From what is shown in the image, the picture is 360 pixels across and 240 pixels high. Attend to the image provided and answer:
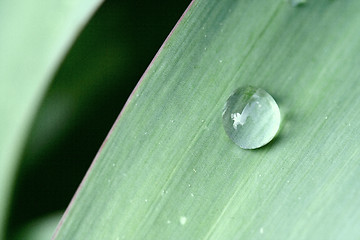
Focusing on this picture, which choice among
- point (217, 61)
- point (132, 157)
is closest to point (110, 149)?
point (132, 157)

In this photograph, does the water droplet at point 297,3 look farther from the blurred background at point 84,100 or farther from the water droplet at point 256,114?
the blurred background at point 84,100

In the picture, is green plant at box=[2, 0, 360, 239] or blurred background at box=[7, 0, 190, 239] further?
blurred background at box=[7, 0, 190, 239]

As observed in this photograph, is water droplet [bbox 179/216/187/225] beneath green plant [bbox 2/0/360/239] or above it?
beneath

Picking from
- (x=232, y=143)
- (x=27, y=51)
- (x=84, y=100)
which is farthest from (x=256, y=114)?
(x=84, y=100)

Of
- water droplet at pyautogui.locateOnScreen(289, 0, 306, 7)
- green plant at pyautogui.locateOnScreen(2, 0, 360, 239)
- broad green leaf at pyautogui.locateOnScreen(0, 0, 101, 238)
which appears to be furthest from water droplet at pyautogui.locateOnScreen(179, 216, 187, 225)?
broad green leaf at pyautogui.locateOnScreen(0, 0, 101, 238)

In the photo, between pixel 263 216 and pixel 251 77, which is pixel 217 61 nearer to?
pixel 251 77

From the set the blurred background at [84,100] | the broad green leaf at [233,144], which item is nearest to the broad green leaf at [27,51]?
the blurred background at [84,100]

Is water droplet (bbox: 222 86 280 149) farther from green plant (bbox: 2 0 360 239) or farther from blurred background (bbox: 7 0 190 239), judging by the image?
blurred background (bbox: 7 0 190 239)
